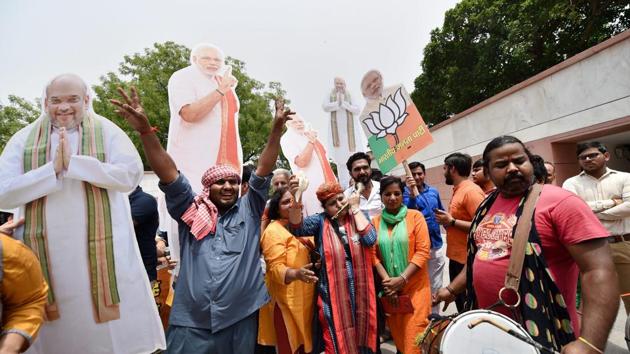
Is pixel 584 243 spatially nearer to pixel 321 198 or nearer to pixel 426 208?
pixel 321 198

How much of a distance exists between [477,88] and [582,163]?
16037mm

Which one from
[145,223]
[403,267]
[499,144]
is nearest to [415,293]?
[403,267]

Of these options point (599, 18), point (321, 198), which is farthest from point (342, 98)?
point (599, 18)

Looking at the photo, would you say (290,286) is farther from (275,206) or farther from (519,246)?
(519,246)

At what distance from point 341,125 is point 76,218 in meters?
4.27

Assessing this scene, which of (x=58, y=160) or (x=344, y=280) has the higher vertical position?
(x=58, y=160)

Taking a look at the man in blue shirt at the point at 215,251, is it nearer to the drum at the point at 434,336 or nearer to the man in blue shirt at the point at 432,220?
the drum at the point at 434,336

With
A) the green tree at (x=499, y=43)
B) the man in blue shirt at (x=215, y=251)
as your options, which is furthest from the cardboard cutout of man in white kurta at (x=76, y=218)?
the green tree at (x=499, y=43)

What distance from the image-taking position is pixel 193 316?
208cm

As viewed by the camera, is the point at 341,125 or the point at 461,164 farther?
the point at 341,125

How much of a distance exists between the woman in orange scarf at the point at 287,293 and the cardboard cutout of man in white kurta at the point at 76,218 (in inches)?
39.8

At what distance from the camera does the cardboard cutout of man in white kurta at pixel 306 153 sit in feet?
16.3

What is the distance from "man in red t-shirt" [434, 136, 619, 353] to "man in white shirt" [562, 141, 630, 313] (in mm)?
2236

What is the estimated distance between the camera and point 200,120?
11.0 ft
